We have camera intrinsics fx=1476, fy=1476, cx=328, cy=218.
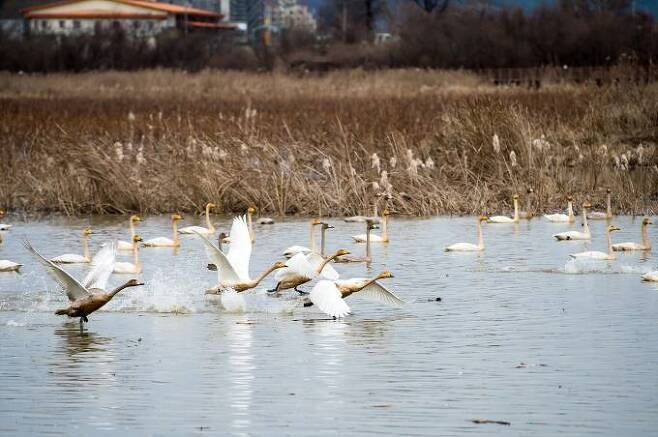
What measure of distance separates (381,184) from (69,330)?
846cm

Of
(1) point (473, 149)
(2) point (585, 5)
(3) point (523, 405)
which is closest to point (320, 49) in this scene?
(2) point (585, 5)

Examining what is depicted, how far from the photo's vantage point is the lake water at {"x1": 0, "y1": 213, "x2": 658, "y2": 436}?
842 centimetres

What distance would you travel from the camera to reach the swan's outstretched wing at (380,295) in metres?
12.1

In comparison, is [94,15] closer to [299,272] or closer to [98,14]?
[98,14]

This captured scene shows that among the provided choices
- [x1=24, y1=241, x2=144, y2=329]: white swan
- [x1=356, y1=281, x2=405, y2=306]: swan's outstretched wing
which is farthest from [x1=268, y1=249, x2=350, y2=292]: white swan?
[x1=24, y1=241, x2=144, y2=329]: white swan

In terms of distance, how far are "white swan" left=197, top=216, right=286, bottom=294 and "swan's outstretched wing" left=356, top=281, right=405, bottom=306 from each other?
2.62 ft

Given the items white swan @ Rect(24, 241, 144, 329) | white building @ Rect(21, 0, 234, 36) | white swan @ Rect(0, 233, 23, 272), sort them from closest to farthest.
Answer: white swan @ Rect(24, 241, 144, 329)
white swan @ Rect(0, 233, 23, 272)
white building @ Rect(21, 0, 234, 36)

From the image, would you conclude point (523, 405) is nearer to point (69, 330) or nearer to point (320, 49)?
point (69, 330)

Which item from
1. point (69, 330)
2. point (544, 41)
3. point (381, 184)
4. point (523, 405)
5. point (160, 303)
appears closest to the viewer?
point (523, 405)

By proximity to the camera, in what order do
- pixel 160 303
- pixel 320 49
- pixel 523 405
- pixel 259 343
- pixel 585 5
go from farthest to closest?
pixel 320 49 < pixel 585 5 < pixel 160 303 < pixel 259 343 < pixel 523 405

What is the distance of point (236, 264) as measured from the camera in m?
12.6

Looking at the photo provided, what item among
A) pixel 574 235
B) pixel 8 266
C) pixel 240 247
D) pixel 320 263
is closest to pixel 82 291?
pixel 240 247

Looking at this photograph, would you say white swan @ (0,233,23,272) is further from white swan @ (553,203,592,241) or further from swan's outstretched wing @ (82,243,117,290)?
white swan @ (553,203,592,241)

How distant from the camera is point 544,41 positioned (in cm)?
5053
